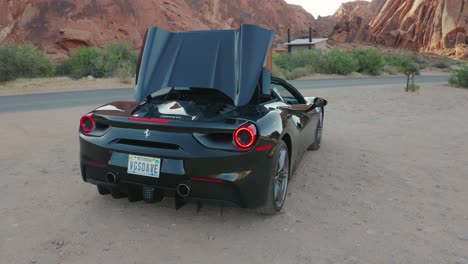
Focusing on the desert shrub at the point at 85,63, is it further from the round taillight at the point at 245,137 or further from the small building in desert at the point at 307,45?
the small building in desert at the point at 307,45

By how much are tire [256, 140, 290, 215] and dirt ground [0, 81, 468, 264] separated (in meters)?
0.12

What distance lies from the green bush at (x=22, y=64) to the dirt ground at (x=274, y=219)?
18893 millimetres

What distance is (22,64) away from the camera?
2366cm

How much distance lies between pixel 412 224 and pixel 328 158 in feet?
Result: 7.61

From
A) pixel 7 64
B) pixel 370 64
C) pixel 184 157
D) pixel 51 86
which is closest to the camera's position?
pixel 184 157

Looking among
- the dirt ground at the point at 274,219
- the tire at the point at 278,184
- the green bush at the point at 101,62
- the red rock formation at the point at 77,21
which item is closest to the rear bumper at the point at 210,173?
the tire at the point at 278,184

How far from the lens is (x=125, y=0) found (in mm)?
49250

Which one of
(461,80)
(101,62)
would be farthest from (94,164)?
(101,62)

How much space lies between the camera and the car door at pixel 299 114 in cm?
434

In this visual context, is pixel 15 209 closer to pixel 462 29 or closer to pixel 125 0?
pixel 125 0

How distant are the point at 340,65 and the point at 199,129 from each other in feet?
105

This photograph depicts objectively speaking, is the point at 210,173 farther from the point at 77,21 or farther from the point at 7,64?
the point at 77,21

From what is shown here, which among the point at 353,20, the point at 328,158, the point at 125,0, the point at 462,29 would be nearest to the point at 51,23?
the point at 125,0

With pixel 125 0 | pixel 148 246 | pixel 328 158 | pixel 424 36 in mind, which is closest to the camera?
pixel 148 246
